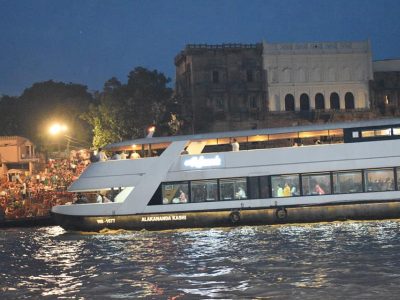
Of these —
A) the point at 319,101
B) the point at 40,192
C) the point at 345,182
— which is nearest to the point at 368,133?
the point at 345,182

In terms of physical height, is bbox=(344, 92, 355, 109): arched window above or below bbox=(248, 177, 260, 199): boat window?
above

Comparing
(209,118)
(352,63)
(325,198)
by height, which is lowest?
(325,198)

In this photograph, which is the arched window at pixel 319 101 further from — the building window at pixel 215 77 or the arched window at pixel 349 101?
the building window at pixel 215 77

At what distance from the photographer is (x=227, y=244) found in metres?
22.1

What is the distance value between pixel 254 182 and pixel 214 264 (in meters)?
8.84

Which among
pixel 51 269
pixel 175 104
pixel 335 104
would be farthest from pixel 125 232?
pixel 335 104

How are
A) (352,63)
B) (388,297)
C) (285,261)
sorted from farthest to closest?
Result: 1. (352,63)
2. (285,261)
3. (388,297)

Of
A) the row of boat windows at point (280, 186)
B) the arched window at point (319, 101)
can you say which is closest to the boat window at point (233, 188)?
the row of boat windows at point (280, 186)

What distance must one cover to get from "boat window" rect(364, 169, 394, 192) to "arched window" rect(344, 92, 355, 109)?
1543 inches

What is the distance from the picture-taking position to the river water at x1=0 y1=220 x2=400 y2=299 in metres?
15.1

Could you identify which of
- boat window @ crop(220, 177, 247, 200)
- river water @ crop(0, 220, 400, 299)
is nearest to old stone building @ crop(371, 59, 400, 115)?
boat window @ crop(220, 177, 247, 200)

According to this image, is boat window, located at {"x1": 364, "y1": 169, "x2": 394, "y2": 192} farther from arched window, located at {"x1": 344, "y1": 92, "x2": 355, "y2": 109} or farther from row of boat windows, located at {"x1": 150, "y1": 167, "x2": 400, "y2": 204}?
arched window, located at {"x1": 344, "y1": 92, "x2": 355, "y2": 109}

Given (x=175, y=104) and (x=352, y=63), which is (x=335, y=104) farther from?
(x=175, y=104)

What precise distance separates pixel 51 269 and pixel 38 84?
57748mm
